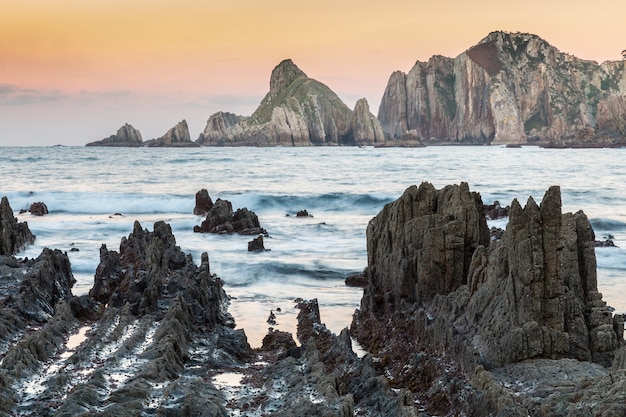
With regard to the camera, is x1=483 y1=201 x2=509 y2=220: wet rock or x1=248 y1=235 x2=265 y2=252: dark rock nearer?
x1=248 y1=235 x2=265 y2=252: dark rock

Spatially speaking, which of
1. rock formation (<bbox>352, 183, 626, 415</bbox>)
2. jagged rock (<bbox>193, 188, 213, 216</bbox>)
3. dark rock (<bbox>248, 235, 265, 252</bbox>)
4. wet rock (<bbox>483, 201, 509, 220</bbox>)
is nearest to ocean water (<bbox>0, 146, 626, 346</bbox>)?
dark rock (<bbox>248, 235, 265, 252</bbox>)

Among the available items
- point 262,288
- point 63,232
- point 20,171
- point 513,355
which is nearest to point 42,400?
point 513,355

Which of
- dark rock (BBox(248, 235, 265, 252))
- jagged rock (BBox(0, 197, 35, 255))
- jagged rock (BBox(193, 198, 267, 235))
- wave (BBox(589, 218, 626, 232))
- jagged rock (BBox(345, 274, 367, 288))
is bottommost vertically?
wave (BBox(589, 218, 626, 232))

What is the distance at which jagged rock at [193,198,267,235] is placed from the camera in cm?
3762

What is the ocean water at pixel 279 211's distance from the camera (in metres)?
24.8

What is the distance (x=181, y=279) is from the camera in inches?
764

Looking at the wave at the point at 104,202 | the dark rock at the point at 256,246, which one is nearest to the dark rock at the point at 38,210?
the wave at the point at 104,202

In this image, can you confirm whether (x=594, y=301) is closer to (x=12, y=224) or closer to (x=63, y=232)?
(x=12, y=224)

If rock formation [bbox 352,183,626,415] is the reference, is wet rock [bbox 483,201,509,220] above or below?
below

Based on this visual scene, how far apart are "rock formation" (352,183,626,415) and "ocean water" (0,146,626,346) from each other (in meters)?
3.37

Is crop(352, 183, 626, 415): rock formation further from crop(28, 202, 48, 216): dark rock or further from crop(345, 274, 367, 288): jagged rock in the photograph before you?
crop(28, 202, 48, 216): dark rock

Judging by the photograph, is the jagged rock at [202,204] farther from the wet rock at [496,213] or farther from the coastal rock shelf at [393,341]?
the coastal rock shelf at [393,341]

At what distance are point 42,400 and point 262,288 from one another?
13998 mm

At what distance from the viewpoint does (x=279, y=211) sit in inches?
2170
